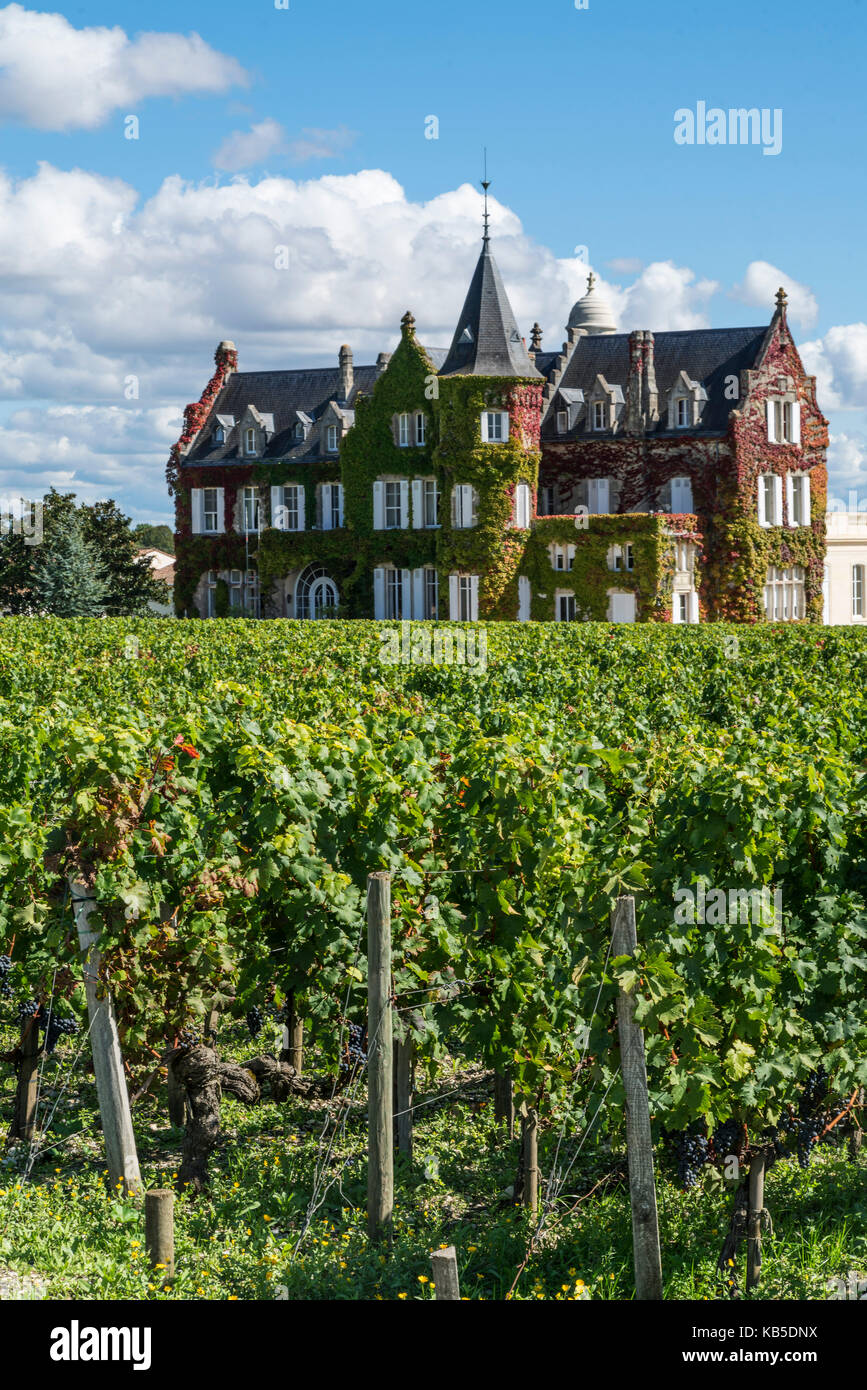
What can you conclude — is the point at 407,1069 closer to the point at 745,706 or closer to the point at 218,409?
the point at 745,706

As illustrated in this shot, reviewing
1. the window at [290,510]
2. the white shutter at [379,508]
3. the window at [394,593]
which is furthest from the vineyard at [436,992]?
the window at [290,510]

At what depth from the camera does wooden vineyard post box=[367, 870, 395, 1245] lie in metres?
6.39

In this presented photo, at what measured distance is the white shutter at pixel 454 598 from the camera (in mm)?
47531

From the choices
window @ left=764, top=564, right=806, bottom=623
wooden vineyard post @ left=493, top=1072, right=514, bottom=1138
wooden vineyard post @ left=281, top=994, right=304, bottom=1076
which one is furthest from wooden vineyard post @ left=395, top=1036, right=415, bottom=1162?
window @ left=764, top=564, right=806, bottom=623

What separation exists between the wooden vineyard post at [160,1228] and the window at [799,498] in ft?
155

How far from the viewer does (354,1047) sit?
755cm

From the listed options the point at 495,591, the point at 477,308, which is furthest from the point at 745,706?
the point at 477,308

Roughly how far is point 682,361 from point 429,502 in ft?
37.3

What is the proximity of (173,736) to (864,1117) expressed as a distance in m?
4.46

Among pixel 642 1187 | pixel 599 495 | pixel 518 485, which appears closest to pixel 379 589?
pixel 518 485

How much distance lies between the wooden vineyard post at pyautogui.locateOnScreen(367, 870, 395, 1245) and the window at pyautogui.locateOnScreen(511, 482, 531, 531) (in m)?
41.3

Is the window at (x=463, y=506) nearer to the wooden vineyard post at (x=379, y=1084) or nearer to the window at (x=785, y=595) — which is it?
the window at (x=785, y=595)

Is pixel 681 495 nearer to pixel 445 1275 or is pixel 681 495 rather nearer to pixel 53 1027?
pixel 53 1027

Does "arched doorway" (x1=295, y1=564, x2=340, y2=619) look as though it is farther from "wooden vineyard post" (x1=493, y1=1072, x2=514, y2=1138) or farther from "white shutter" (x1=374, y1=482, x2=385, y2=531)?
"wooden vineyard post" (x1=493, y1=1072, x2=514, y2=1138)
